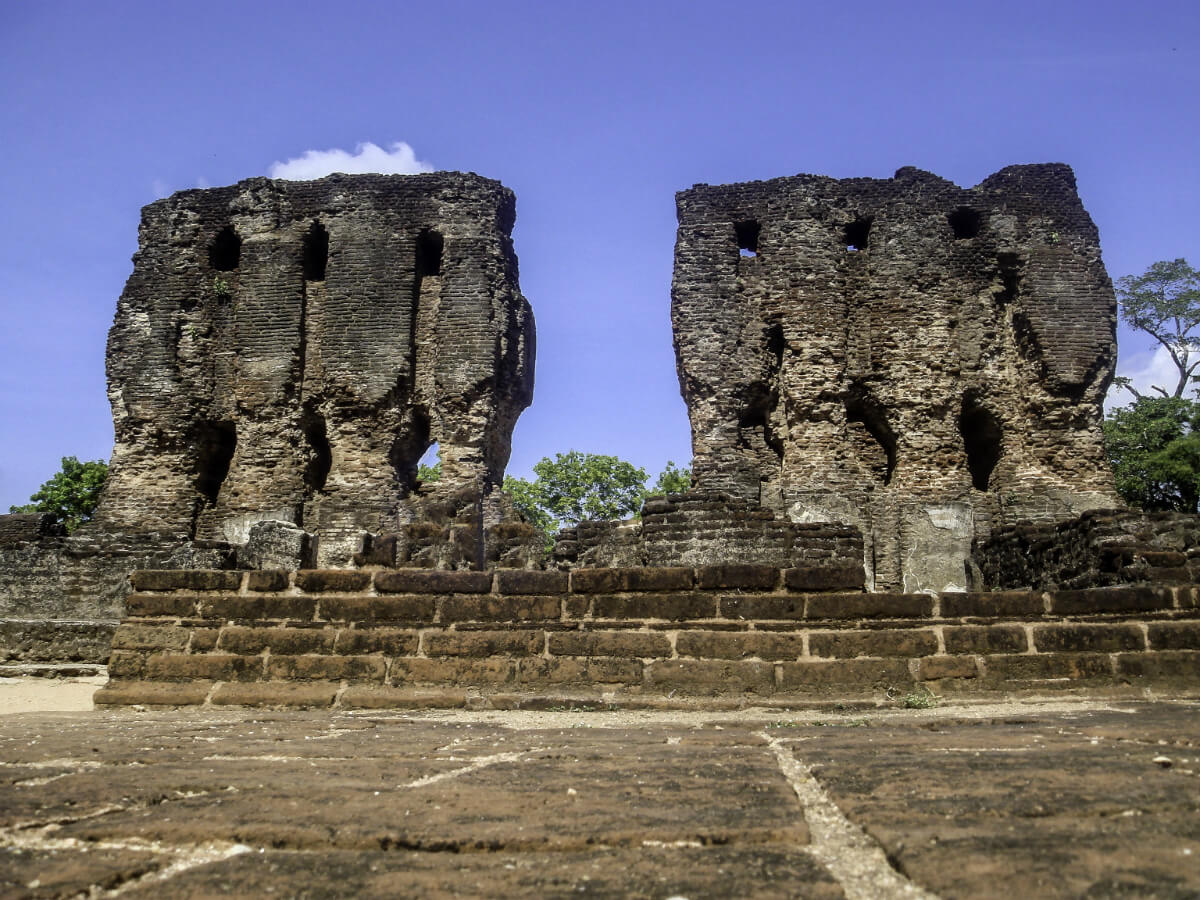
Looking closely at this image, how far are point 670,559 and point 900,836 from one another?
9.51 metres

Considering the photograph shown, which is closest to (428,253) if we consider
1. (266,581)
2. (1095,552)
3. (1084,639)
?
(1095,552)

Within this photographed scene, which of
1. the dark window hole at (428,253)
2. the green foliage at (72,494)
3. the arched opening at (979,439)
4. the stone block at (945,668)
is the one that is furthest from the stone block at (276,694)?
the green foliage at (72,494)

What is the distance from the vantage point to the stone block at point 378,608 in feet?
18.1

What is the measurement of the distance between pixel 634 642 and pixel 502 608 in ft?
2.62

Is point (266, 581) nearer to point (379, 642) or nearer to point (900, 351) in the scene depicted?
point (379, 642)

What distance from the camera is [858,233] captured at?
19.3 meters

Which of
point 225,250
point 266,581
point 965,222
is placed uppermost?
point 965,222

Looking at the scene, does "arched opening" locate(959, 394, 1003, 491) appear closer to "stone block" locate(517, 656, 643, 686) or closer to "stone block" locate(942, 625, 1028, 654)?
"stone block" locate(942, 625, 1028, 654)

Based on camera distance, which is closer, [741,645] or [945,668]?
[945,668]

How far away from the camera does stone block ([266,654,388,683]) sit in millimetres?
5340

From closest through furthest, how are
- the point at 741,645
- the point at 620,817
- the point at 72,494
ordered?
the point at 620,817, the point at 741,645, the point at 72,494

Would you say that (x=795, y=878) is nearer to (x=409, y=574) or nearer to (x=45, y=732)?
(x=45, y=732)

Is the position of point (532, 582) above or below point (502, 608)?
above

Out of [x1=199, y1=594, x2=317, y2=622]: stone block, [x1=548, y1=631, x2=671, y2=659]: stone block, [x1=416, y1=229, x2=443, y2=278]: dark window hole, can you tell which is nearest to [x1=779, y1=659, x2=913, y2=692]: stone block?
[x1=548, y1=631, x2=671, y2=659]: stone block
